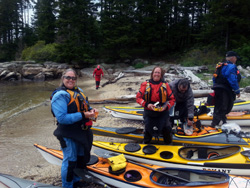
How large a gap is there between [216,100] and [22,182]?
430 cm

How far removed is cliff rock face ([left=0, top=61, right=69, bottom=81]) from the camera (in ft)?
61.5

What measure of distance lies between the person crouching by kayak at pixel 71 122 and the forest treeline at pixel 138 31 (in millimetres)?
15966

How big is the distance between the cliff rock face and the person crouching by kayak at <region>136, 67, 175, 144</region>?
58.6 feet

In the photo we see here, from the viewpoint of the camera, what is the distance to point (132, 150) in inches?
134

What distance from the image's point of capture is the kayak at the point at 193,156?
2.94 m

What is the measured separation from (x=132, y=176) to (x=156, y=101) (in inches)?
51.2

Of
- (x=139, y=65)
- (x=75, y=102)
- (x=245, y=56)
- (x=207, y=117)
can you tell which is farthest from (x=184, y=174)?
(x=139, y=65)

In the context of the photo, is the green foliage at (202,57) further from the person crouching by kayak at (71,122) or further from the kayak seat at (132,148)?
the person crouching by kayak at (71,122)

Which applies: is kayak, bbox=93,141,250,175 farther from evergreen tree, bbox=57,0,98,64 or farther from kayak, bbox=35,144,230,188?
evergreen tree, bbox=57,0,98,64

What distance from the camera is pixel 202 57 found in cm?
1816

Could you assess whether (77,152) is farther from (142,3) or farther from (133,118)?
(142,3)

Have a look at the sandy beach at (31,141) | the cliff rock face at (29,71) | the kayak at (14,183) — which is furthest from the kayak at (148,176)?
the cliff rock face at (29,71)

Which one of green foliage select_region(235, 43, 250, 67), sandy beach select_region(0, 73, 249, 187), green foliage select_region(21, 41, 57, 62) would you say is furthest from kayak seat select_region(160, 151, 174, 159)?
green foliage select_region(21, 41, 57, 62)

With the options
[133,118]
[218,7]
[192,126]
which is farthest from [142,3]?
[192,126]
